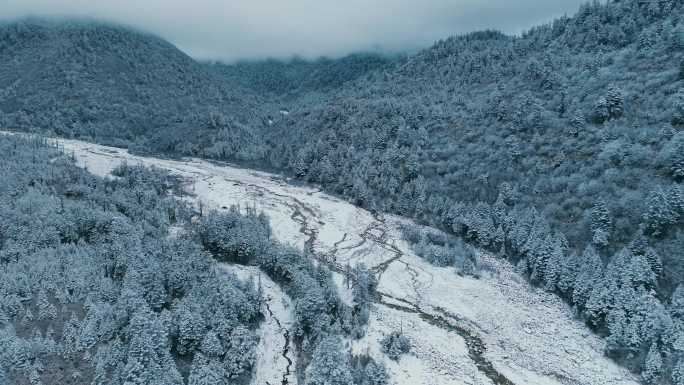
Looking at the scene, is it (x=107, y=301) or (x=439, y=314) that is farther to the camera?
(x=439, y=314)

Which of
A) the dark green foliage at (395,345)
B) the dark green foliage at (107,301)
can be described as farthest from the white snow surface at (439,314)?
the dark green foliage at (107,301)

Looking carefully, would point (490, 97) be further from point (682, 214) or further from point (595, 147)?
point (682, 214)

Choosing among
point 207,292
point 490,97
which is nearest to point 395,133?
point 490,97

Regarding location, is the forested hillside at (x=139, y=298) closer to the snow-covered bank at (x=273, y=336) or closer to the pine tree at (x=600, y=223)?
the snow-covered bank at (x=273, y=336)

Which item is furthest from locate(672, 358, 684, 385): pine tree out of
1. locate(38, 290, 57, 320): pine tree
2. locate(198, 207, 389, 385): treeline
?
locate(38, 290, 57, 320): pine tree

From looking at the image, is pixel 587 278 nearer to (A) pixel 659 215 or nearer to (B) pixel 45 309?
(A) pixel 659 215

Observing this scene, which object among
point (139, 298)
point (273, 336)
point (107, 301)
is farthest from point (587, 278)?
point (107, 301)

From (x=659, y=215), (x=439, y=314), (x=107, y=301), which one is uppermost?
(x=659, y=215)
